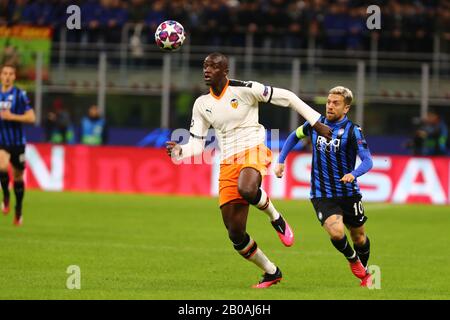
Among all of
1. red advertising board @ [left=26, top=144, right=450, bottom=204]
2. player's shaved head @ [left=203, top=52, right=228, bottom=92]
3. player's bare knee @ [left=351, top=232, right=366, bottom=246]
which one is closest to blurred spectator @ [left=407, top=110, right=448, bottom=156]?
red advertising board @ [left=26, top=144, right=450, bottom=204]

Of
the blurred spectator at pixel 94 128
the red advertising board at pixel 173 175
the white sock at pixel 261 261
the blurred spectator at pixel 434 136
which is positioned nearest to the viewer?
the white sock at pixel 261 261

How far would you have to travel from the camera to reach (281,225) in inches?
446

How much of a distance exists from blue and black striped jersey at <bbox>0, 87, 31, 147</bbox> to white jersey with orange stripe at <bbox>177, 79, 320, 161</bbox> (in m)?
→ 7.13

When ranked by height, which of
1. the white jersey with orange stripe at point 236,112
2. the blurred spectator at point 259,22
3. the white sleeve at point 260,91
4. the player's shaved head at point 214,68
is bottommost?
the white jersey with orange stripe at point 236,112

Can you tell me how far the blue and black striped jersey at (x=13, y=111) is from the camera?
17594mm

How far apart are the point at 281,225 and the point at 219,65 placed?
1863 mm

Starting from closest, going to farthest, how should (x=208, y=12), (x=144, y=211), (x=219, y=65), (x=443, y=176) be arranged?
(x=219, y=65) < (x=144, y=211) < (x=443, y=176) < (x=208, y=12)

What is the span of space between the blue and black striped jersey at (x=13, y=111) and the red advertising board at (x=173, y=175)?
796cm

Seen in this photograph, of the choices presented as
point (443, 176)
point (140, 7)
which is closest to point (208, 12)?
point (140, 7)

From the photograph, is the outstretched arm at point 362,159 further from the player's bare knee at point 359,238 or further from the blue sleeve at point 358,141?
the player's bare knee at point 359,238

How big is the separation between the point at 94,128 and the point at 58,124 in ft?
3.75

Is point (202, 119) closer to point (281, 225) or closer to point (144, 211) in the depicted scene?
point (281, 225)

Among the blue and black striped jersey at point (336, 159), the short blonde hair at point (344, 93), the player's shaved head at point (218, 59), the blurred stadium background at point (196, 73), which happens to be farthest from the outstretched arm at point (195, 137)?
the blurred stadium background at point (196, 73)

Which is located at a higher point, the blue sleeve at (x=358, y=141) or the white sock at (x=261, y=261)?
the blue sleeve at (x=358, y=141)
